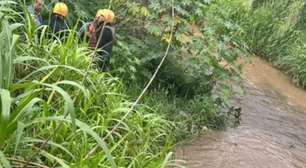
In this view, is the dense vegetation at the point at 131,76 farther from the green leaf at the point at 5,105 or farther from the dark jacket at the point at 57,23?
the dark jacket at the point at 57,23

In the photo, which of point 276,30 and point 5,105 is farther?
point 276,30

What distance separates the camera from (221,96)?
8359 millimetres

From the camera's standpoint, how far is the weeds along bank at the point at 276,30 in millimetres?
13539

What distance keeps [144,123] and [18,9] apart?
5.30 feet

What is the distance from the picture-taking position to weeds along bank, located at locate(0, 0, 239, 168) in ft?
12.6

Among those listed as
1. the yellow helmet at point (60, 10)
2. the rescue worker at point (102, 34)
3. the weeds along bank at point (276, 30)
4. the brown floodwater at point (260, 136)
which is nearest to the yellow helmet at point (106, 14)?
the rescue worker at point (102, 34)

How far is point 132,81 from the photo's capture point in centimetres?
753

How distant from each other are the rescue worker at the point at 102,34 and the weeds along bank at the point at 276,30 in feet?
21.6

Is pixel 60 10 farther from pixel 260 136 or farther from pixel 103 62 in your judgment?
pixel 260 136

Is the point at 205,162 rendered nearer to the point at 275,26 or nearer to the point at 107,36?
the point at 107,36

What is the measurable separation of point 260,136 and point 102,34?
11.4ft

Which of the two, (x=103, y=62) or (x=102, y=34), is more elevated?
(x=102, y=34)

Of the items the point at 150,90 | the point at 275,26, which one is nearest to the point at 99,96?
the point at 150,90

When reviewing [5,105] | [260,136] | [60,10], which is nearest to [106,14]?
[60,10]
